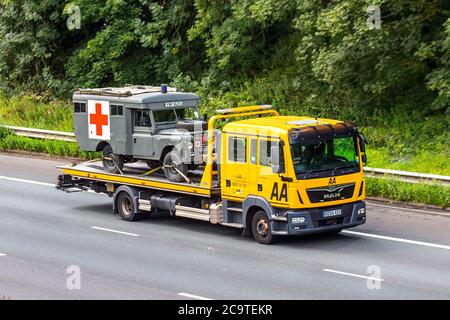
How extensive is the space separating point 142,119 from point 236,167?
11.6ft

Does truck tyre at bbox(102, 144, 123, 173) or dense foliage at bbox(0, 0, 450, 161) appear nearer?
truck tyre at bbox(102, 144, 123, 173)

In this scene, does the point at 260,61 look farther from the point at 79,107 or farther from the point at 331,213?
the point at 331,213

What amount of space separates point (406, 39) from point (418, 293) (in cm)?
1290

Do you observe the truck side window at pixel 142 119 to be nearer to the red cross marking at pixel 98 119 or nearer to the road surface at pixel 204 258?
the red cross marking at pixel 98 119

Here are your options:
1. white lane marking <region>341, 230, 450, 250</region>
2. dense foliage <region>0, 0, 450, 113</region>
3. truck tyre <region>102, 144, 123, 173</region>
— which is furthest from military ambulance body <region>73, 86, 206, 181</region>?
dense foliage <region>0, 0, 450, 113</region>

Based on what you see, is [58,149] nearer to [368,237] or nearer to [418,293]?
[368,237]

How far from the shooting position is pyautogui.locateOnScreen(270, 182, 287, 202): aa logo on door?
2148 centimetres

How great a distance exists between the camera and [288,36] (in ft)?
121

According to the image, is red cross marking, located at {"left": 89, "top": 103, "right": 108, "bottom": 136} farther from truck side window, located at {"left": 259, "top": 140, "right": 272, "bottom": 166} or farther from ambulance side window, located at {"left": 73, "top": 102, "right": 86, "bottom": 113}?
truck side window, located at {"left": 259, "top": 140, "right": 272, "bottom": 166}

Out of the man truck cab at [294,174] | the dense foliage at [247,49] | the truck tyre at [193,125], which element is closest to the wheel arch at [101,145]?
the truck tyre at [193,125]

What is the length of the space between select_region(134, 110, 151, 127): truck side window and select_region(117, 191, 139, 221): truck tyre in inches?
64.4

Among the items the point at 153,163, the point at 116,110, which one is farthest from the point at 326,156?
the point at 116,110

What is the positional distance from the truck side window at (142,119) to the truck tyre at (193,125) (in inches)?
35.4

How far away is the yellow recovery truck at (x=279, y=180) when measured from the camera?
2147 centimetres
